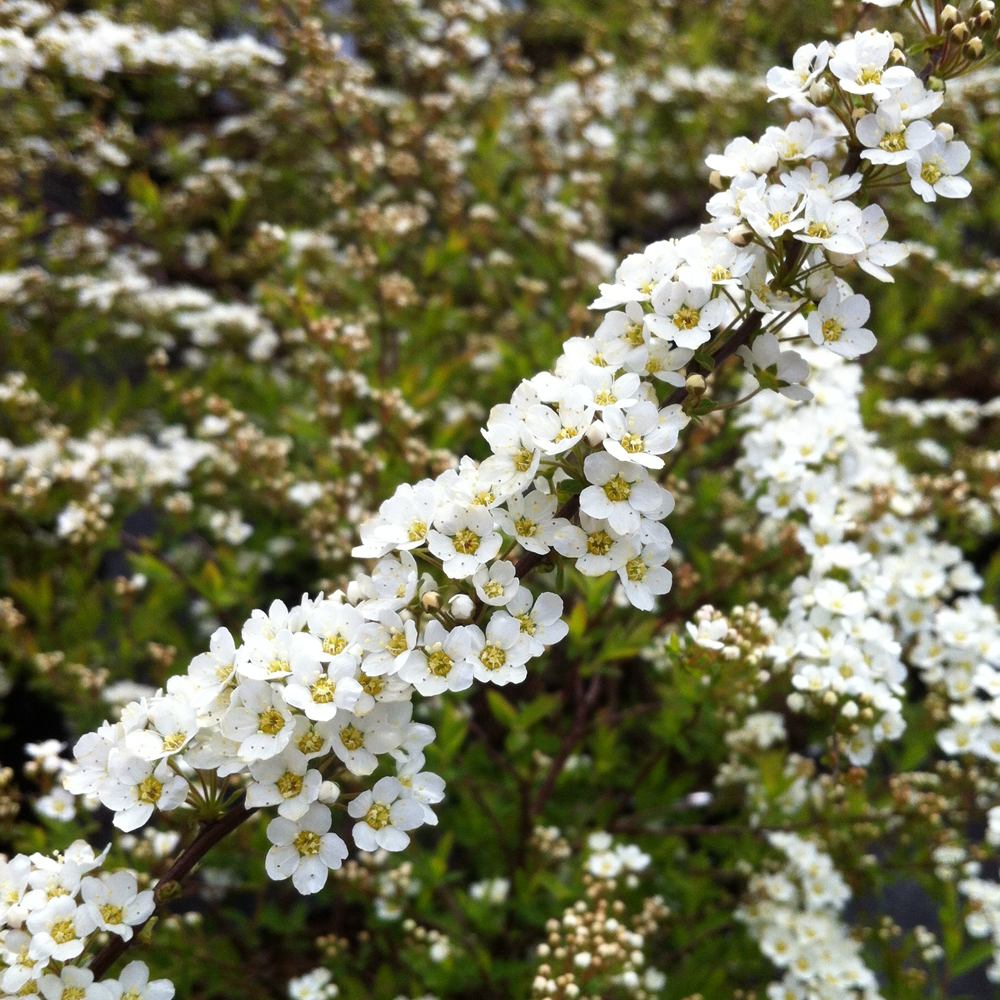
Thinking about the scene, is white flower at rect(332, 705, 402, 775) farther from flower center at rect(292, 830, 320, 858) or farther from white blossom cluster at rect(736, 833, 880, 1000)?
white blossom cluster at rect(736, 833, 880, 1000)

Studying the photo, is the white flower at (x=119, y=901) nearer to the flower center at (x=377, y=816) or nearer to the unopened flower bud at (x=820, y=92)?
the flower center at (x=377, y=816)

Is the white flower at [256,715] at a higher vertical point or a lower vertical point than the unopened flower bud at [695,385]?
lower

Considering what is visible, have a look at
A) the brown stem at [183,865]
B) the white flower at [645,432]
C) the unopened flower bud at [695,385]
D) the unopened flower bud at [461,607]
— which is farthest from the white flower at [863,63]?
the brown stem at [183,865]

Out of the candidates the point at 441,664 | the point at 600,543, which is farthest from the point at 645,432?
the point at 441,664

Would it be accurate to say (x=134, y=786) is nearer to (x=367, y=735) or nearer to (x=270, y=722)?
(x=270, y=722)

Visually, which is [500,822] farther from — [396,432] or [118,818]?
[118,818]

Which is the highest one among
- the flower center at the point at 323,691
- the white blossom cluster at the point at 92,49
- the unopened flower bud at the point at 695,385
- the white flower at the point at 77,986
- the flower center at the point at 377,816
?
the white blossom cluster at the point at 92,49
